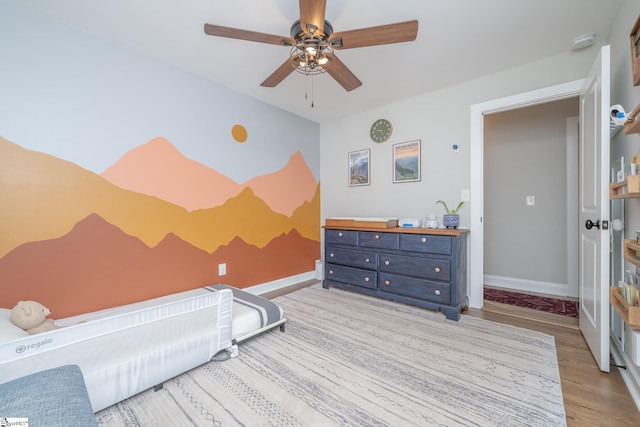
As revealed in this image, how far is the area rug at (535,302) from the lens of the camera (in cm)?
257

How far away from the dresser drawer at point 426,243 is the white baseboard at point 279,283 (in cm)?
166

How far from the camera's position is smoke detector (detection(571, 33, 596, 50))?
2.02 meters

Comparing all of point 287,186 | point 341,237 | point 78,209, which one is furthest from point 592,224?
point 78,209

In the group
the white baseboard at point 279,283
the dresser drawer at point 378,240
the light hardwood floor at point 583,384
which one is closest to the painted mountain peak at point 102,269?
the white baseboard at point 279,283

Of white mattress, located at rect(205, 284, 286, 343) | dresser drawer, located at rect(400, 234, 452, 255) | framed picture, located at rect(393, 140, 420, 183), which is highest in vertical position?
framed picture, located at rect(393, 140, 420, 183)

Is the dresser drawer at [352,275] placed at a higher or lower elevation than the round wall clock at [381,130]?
lower

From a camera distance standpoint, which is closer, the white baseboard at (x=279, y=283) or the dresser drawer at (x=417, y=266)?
the dresser drawer at (x=417, y=266)

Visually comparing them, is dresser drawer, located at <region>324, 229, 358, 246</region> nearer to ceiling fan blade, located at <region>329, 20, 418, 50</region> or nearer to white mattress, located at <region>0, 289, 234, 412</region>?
white mattress, located at <region>0, 289, 234, 412</region>

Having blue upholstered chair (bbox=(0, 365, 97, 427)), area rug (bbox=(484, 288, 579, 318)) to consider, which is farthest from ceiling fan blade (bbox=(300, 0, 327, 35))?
area rug (bbox=(484, 288, 579, 318))

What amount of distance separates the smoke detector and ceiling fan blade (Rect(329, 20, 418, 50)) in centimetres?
159

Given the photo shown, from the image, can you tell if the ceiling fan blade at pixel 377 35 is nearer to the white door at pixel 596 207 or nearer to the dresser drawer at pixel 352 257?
the white door at pixel 596 207

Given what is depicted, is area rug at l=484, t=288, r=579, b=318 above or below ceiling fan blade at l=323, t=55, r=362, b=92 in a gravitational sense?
below

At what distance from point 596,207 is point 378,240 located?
1693 millimetres

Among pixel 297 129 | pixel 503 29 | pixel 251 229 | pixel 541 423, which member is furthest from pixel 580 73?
pixel 251 229
